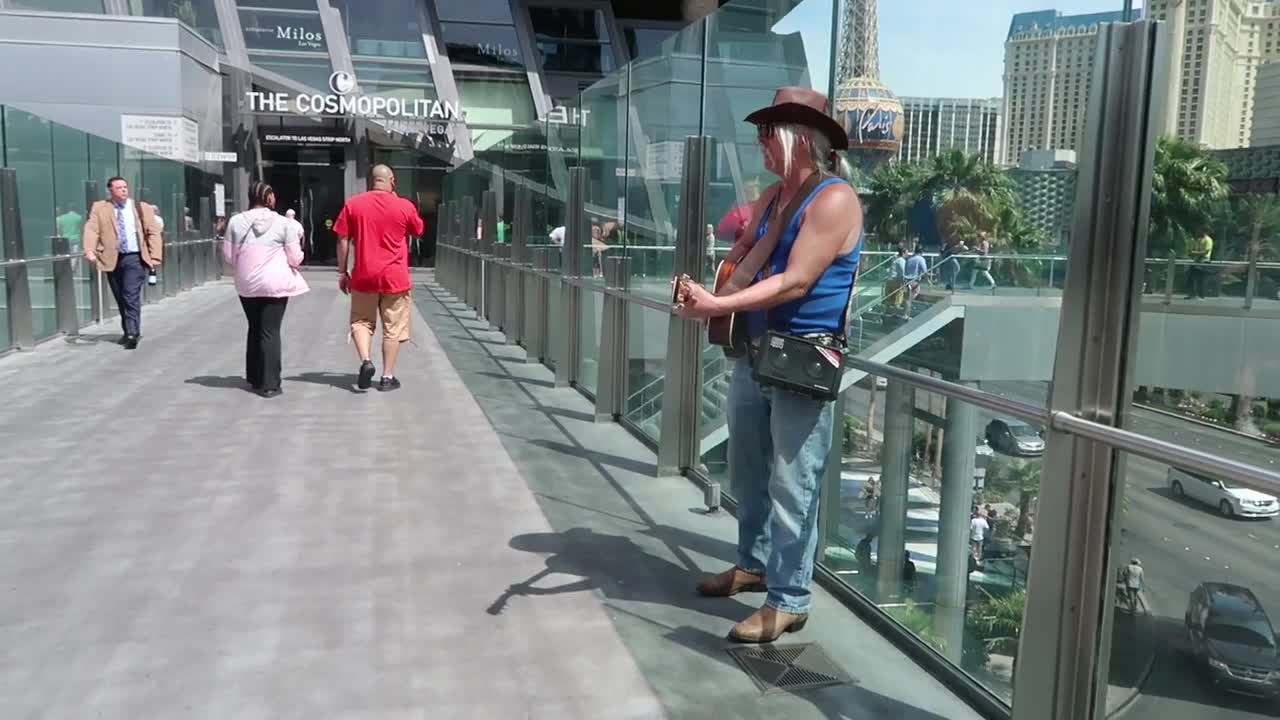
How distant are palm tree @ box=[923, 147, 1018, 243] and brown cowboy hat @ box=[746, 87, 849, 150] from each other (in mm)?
333

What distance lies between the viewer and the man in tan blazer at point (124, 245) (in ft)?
35.7

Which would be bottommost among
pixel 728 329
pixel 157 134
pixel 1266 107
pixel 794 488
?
pixel 794 488

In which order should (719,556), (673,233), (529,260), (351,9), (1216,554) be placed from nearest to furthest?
1. (1216,554)
2. (719,556)
3. (673,233)
4. (529,260)
5. (351,9)

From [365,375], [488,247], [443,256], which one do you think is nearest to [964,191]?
[365,375]

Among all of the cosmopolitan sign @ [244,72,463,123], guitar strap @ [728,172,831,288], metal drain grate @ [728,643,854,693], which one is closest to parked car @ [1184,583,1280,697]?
metal drain grate @ [728,643,854,693]

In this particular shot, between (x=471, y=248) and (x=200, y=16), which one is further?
(x=200, y=16)

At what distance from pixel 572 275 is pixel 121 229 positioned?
5.26 metres

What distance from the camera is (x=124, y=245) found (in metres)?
11.0

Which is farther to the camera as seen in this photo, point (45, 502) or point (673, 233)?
point (673, 233)

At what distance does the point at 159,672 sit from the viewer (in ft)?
10.9

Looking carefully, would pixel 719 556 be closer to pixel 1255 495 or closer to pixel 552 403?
pixel 1255 495

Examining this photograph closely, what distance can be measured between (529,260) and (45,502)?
239 inches

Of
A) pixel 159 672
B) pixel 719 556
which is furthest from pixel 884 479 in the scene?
Answer: pixel 159 672

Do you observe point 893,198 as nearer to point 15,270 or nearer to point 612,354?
point 612,354
